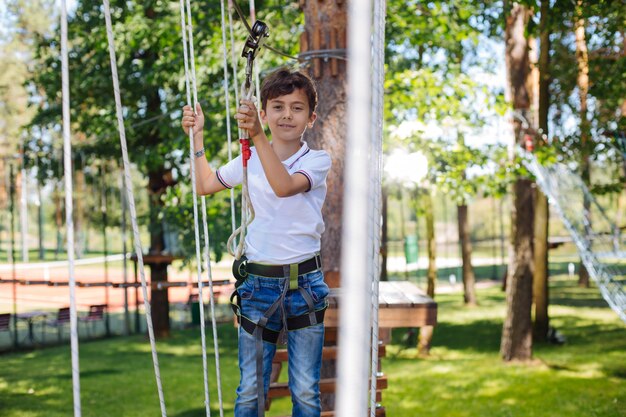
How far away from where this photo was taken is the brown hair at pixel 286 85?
7.11ft

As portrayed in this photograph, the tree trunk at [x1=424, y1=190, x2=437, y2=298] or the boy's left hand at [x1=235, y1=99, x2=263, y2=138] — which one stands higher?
the boy's left hand at [x1=235, y1=99, x2=263, y2=138]

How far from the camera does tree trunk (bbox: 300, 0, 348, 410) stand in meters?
3.91

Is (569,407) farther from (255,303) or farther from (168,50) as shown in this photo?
(168,50)

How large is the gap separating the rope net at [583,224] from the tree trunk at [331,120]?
2286mm

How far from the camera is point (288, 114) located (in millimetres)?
2160

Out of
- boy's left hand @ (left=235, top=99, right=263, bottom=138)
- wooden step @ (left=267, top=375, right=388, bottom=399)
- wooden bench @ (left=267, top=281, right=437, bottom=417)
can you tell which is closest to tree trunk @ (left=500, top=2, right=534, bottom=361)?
wooden bench @ (left=267, top=281, right=437, bottom=417)

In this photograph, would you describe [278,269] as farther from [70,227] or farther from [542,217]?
[542,217]

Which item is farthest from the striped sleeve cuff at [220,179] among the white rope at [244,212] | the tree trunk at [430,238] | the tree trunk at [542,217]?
the tree trunk at [430,238]

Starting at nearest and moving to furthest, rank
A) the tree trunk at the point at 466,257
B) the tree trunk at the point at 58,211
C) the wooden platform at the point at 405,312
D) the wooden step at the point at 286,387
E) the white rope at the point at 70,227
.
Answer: the white rope at the point at 70,227 < the wooden step at the point at 286,387 < the wooden platform at the point at 405,312 < the tree trunk at the point at 58,211 < the tree trunk at the point at 466,257

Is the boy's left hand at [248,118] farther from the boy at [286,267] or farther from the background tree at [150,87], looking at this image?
the background tree at [150,87]

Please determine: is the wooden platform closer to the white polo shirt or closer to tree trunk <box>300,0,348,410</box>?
tree trunk <box>300,0,348,410</box>

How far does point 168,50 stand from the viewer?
8.59m

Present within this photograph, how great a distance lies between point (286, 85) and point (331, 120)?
5.82 ft

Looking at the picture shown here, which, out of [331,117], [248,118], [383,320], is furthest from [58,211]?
[248,118]
